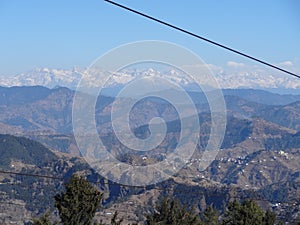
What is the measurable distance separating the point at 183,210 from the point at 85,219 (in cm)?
1907

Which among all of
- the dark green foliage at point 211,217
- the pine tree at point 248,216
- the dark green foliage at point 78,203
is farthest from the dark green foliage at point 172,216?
the dark green foliage at point 78,203

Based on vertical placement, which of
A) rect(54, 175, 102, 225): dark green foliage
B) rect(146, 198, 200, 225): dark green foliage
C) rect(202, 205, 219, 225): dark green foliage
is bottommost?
rect(202, 205, 219, 225): dark green foliage

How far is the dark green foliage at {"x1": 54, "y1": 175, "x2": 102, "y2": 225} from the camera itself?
121 feet

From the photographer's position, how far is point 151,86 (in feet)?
618

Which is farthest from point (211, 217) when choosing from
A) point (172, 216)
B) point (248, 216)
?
point (172, 216)

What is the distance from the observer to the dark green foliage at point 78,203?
121 ft

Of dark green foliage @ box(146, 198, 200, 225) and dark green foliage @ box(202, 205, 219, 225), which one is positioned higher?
dark green foliage @ box(146, 198, 200, 225)

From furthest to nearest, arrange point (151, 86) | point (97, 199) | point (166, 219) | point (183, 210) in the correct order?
point (151, 86), point (183, 210), point (166, 219), point (97, 199)

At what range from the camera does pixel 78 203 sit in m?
37.0

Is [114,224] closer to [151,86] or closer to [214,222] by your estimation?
[214,222]

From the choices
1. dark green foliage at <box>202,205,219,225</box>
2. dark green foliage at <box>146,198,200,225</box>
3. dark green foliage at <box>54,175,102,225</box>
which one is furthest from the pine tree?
dark green foliage at <box>54,175,102,225</box>

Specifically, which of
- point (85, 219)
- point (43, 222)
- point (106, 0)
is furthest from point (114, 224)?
point (106, 0)

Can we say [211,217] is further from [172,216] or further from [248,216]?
[172,216]

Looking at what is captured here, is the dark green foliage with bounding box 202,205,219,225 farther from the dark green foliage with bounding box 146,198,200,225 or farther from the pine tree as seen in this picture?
the dark green foliage with bounding box 146,198,200,225
